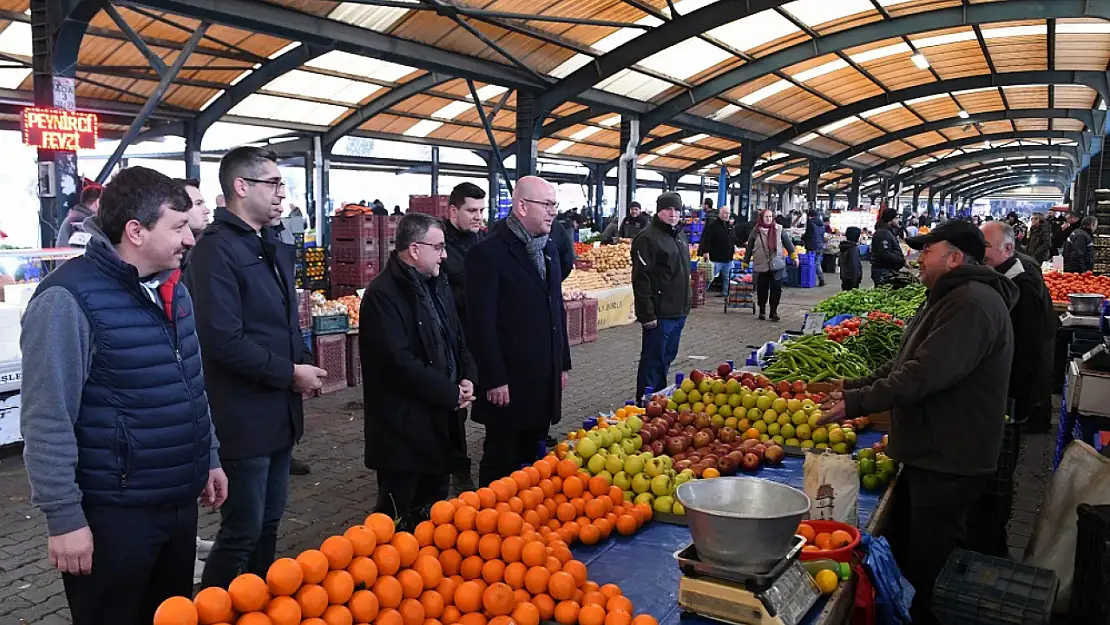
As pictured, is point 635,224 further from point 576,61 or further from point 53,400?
point 53,400

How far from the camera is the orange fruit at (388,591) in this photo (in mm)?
2049

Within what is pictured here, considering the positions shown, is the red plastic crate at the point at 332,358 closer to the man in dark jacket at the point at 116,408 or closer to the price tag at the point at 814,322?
the price tag at the point at 814,322

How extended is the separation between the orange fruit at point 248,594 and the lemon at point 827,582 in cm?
161

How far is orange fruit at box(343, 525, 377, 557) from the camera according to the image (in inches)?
83.3

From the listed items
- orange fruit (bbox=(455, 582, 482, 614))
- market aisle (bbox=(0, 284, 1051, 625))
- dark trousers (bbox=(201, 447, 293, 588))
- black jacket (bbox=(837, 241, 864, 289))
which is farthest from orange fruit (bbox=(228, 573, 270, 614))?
black jacket (bbox=(837, 241, 864, 289))

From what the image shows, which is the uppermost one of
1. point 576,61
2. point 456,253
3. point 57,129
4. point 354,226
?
point 576,61

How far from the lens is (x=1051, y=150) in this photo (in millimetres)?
35594

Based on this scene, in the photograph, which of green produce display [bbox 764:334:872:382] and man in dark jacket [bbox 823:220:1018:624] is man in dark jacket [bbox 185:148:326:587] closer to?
man in dark jacket [bbox 823:220:1018:624]

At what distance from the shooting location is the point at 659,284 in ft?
22.1

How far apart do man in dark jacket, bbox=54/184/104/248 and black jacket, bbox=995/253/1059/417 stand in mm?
6612

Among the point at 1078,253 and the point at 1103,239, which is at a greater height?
the point at 1103,239

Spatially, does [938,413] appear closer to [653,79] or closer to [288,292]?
[288,292]

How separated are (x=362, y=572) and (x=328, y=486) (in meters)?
3.46

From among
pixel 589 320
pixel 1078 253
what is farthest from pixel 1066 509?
pixel 1078 253
